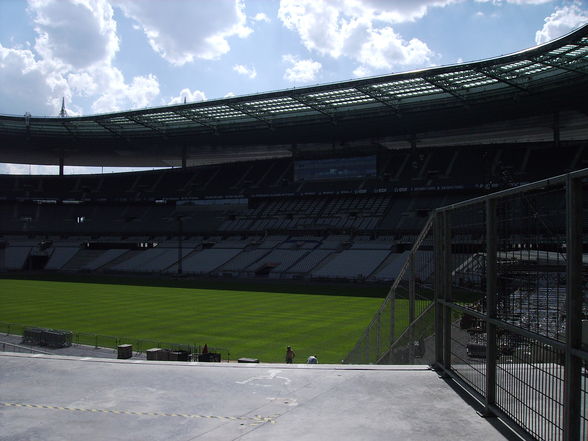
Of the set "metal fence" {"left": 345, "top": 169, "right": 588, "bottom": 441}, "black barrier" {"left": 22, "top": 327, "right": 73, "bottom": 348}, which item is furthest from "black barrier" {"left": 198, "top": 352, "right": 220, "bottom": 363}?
"metal fence" {"left": 345, "top": 169, "right": 588, "bottom": 441}

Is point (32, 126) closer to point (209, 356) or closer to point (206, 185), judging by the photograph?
point (206, 185)

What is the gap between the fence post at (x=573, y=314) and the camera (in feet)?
12.5

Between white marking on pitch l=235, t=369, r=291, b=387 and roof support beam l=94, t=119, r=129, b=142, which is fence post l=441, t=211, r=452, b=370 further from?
roof support beam l=94, t=119, r=129, b=142

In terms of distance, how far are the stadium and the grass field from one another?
15.9 inches

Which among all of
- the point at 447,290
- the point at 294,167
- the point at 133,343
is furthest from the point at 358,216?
the point at 447,290

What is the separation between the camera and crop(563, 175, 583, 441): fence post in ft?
12.5

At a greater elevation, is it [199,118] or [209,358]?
[199,118]

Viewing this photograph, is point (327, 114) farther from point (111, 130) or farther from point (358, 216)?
point (111, 130)

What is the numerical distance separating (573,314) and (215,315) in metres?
26.7

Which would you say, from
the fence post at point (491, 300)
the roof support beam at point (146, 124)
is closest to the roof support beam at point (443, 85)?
the roof support beam at point (146, 124)

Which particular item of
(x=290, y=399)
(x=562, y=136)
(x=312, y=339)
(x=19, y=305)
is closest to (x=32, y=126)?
(x=19, y=305)

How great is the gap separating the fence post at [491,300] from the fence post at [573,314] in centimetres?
140

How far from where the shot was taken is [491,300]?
17.4ft

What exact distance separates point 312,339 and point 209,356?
6897 mm
